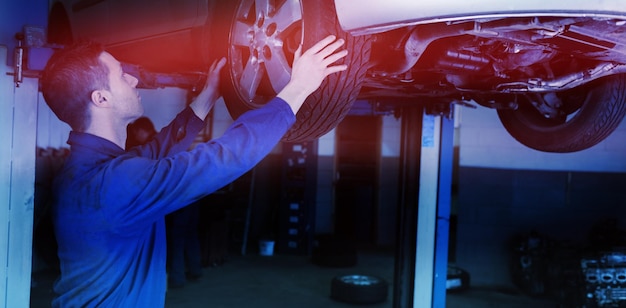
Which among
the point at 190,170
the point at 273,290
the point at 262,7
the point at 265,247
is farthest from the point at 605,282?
the point at 190,170

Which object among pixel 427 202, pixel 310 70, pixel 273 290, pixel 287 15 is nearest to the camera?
pixel 310 70

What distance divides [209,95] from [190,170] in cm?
93

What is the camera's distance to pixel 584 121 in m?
3.03

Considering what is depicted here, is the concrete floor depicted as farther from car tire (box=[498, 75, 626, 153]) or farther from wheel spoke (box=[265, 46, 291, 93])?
wheel spoke (box=[265, 46, 291, 93])

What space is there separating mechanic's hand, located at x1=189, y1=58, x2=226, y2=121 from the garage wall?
524 centimetres

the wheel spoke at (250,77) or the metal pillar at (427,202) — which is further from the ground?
the wheel spoke at (250,77)

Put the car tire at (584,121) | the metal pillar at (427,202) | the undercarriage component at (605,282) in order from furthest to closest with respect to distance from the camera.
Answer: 1. the undercarriage component at (605,282)
2. the metal pillar at (427,202)
3. the car tire at (584,121)

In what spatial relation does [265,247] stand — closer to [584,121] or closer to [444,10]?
[584,121]

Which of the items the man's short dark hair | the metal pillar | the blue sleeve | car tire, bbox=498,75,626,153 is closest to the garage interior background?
the metal pillar

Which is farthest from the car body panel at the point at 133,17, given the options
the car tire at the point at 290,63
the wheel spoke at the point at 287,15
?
the wheel spoke at the point at 287,15

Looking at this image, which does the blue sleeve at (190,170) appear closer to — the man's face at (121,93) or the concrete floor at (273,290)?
the man's face at (121,93)

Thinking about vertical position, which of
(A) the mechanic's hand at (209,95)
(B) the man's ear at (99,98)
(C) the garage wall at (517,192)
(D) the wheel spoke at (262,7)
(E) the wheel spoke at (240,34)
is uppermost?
(D) the wheel spoke at (262,7)

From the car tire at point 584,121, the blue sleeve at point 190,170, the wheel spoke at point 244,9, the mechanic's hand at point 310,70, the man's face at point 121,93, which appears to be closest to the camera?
the blue sleeve at point 190,170

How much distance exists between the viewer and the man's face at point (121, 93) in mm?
1768
